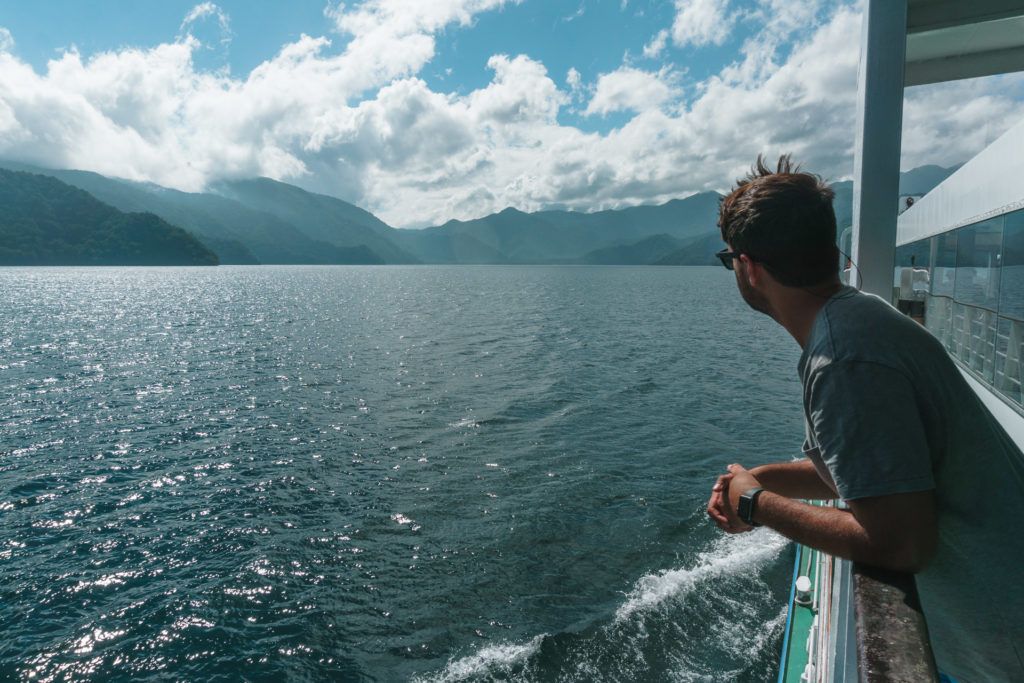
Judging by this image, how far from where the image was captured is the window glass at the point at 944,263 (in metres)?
8.88

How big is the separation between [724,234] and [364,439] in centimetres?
1980

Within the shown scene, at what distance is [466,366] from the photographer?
34.2m

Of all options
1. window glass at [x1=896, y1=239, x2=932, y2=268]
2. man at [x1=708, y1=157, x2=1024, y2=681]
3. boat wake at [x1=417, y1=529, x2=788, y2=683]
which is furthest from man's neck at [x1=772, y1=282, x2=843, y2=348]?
window glass at [x1=896, y1=239, x2=932, y2=268]

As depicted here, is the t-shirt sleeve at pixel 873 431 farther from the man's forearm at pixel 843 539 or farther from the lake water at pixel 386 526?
the lake water at pixel 386 526

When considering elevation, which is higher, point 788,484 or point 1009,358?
point 788,484

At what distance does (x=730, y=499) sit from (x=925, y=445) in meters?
0.92

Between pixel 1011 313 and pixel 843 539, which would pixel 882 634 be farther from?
pixel 1011 313

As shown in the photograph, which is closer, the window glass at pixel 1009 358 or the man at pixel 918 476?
the man at pixel 918 476

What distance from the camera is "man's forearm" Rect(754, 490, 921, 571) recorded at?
179 cm

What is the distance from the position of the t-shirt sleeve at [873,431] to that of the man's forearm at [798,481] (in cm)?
90

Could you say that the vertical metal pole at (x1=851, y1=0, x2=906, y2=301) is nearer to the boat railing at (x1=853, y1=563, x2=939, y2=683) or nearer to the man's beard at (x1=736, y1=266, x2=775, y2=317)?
the man's beard at (x1=736, y1=266, x2=775, y2=317)

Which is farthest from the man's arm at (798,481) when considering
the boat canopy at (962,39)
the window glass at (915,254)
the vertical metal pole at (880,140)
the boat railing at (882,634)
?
the window glass at (915,254)

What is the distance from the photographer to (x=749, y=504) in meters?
2.29

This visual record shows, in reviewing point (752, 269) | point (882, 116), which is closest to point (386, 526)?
point (882, 116)
